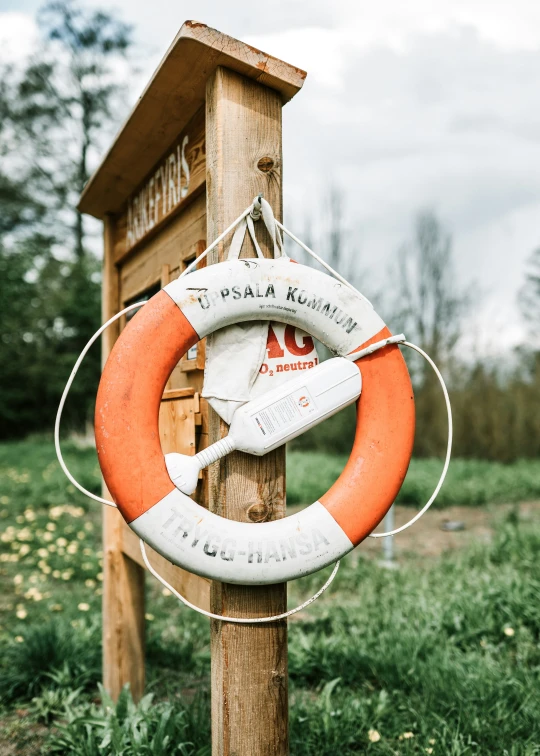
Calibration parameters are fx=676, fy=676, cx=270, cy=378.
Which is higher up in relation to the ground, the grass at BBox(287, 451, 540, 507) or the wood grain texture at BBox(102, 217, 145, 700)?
the grass at BBox(287, 451, 540, 507)

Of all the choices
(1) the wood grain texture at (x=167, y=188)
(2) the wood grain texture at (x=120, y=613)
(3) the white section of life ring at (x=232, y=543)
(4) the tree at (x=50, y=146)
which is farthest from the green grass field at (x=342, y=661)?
(4) the tree at (x=50, y=146)

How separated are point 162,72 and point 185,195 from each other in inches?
12.6

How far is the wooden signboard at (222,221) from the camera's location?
56.4 inches

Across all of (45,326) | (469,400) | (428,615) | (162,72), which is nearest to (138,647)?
(428,615)

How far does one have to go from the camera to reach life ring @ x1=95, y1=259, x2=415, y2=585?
4.48ft

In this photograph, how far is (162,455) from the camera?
4.66ft

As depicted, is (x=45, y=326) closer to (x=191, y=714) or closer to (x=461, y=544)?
(x=461, y=544)

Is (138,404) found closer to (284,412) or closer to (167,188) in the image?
(284,412)

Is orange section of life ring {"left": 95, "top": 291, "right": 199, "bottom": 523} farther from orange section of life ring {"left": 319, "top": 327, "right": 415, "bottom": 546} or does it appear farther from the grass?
the grass

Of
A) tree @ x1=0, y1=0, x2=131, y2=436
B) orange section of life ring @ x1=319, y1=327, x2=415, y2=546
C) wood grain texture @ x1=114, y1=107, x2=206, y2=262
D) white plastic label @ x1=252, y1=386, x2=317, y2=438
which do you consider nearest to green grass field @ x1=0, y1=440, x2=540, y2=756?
orange section of life ring @ x1=319, y1=327, x2=415, y2=546

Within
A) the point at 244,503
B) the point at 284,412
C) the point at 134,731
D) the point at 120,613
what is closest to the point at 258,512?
the point at 244,503

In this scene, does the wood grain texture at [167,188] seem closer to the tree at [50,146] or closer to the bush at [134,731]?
the bush at [134,731]

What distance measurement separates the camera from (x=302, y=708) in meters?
2.16

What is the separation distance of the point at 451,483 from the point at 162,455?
5.87m
